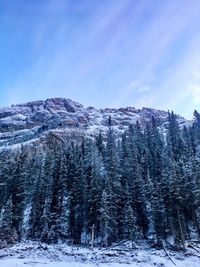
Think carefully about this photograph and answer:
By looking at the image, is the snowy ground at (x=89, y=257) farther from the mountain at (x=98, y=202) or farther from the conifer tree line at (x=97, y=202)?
the conifer tree line at (x=97, y=202)

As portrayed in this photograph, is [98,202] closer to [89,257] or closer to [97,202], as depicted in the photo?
[97,202]

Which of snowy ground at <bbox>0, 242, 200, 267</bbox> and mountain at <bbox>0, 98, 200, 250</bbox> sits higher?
mountain at <bbox>0, 98, 200, 250</bbox>

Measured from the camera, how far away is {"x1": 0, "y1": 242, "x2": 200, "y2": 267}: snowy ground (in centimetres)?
3541

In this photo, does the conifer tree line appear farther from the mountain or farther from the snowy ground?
the snowy ground

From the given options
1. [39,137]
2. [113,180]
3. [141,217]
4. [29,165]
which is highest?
[39,137]

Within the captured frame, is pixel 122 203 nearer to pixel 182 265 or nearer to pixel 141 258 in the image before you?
pixel 141 258

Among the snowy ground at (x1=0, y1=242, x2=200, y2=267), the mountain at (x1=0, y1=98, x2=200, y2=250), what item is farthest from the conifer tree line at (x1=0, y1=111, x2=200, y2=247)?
the snowy ground at (x1=0, y1=242, x2=200, y2=267)

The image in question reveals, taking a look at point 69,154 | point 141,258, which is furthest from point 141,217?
point 69,154

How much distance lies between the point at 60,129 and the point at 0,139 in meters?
38.1

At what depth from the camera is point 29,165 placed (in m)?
72.8

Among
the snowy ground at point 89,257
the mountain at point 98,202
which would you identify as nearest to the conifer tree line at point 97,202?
the mountain at point 98,202

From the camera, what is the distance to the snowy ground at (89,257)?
35406 mm

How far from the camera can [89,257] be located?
40.8m

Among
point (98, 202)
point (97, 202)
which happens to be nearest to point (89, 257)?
point (98, 202)
